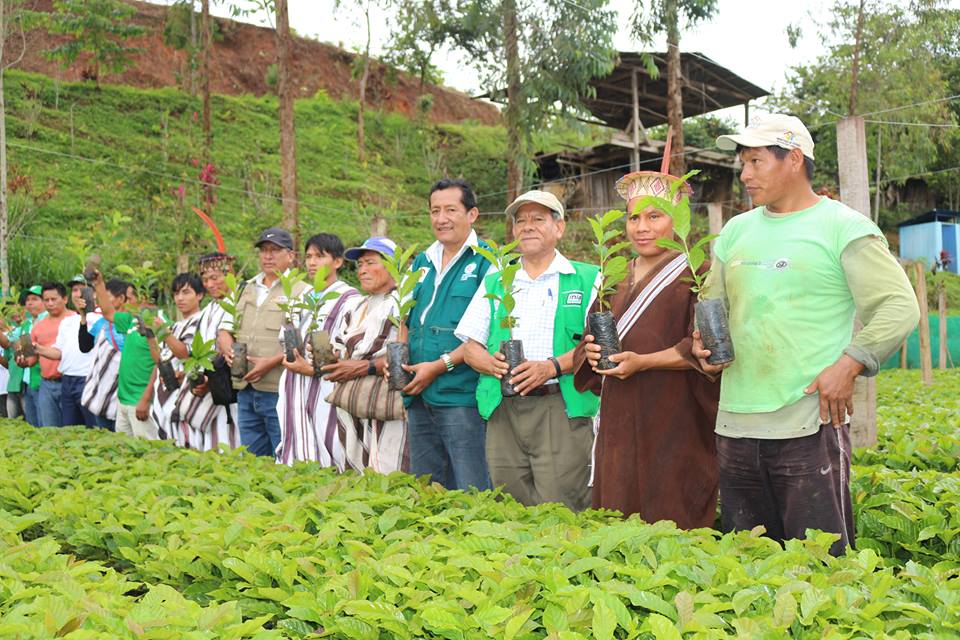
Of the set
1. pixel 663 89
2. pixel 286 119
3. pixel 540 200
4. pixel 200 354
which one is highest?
pixel 663 89

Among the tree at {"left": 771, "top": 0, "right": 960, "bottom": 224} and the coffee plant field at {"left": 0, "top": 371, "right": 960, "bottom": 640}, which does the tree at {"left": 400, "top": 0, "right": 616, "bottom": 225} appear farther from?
the coffee plant field at {"left": 0, "top": 371, "right": 960, "bottom": 640}

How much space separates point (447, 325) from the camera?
418 centimetres

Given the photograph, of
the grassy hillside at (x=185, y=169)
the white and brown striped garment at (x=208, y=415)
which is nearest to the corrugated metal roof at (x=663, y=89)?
the grassy hillside at (x=185, y=169)

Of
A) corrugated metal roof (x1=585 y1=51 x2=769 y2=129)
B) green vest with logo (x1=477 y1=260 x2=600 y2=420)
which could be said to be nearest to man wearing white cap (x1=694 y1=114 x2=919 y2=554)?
green vest with logo (x1=477 y1=260 x2=600 y2=420)

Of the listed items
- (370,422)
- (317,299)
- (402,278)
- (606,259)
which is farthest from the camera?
(370,422)

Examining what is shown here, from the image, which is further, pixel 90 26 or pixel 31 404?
pixel 90 26

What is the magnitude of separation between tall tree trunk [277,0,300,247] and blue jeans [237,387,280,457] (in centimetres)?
848

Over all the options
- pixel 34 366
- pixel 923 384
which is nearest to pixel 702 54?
pixel 923 384

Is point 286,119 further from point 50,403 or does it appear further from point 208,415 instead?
point 208,415

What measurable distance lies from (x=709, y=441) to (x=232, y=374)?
3272 mm

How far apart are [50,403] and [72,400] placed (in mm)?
373

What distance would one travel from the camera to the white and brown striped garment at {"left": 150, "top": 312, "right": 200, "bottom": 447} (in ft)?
21.1

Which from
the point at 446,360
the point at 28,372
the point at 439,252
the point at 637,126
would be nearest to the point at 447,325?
the point at 446,360

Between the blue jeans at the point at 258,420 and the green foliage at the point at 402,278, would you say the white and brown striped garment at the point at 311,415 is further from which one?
the green foliage at the point at 402,278
